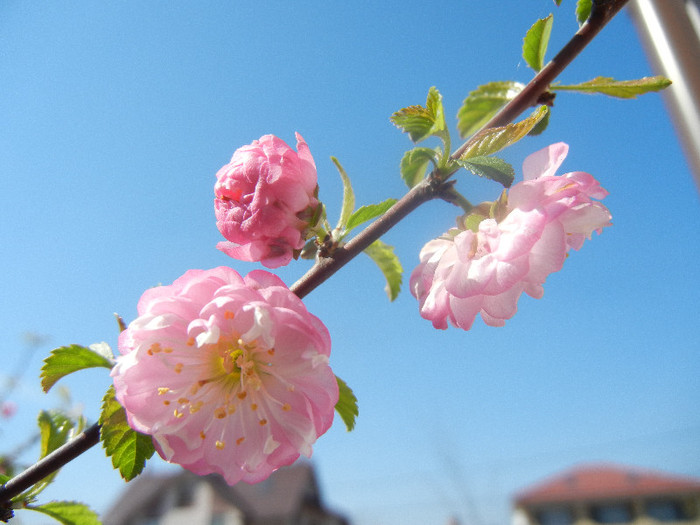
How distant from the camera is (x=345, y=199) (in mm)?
492

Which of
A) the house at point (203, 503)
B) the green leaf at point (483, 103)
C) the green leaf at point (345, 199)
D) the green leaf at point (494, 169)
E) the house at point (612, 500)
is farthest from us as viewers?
the house at point (612, 500)

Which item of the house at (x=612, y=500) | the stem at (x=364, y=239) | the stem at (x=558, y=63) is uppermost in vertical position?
the stem at (x=558, y=63)

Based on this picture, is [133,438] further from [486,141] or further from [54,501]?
[486,141]

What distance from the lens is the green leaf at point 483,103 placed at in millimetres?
595

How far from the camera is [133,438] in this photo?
1.29ft

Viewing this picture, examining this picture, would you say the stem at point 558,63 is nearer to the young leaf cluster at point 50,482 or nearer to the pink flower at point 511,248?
the pink flower at point 511,248

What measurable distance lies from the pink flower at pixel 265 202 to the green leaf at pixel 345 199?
5cm

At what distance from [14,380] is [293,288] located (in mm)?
1885

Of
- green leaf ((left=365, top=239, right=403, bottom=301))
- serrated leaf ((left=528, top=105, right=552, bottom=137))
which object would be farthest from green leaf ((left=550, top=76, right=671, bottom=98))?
green leaf ((left=365, top=239, right=403, bottom=301))

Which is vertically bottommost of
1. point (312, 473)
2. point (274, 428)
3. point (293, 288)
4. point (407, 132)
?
point (312, 473)

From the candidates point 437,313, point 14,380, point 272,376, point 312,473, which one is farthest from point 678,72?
point 312,473

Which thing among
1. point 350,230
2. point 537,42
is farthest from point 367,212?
point 537,42

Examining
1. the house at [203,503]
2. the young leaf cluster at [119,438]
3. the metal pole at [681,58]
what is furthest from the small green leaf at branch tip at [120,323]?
the house at [203,503]

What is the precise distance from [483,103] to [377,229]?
0.99 ft
